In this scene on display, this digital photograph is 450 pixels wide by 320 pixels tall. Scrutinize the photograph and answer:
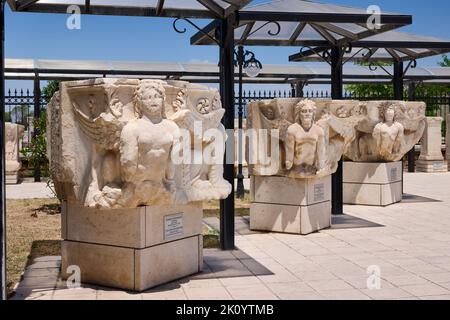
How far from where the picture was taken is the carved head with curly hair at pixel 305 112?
7312 mm

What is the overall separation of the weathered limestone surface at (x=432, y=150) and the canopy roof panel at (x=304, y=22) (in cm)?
951

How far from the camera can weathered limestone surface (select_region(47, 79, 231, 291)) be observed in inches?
183

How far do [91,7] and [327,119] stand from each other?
345 centimetres

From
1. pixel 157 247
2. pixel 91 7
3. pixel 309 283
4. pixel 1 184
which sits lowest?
pixel 309 283

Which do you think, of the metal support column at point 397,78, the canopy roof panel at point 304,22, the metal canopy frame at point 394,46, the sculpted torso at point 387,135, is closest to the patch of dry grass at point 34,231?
the sculpted torso at point 387,135

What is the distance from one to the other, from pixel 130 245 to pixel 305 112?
3.37m

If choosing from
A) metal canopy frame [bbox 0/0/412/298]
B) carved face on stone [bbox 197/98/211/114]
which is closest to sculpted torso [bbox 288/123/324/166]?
metal canopy frame [bbox 0/0/412/298]

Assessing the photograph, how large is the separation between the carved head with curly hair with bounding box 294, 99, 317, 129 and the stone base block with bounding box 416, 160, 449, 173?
11567mm

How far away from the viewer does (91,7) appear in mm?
6609

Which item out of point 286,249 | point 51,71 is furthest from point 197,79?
point 286,249

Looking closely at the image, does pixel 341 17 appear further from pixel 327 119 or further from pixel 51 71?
pixel 51 71

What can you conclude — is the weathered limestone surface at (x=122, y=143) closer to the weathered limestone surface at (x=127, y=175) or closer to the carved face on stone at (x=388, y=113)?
the weathered limestone surface at (x=127, y=175)

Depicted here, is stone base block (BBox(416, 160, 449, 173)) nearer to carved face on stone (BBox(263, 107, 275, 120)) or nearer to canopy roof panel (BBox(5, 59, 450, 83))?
canopy roof panel (BBox(5, 59, 450, 83))
